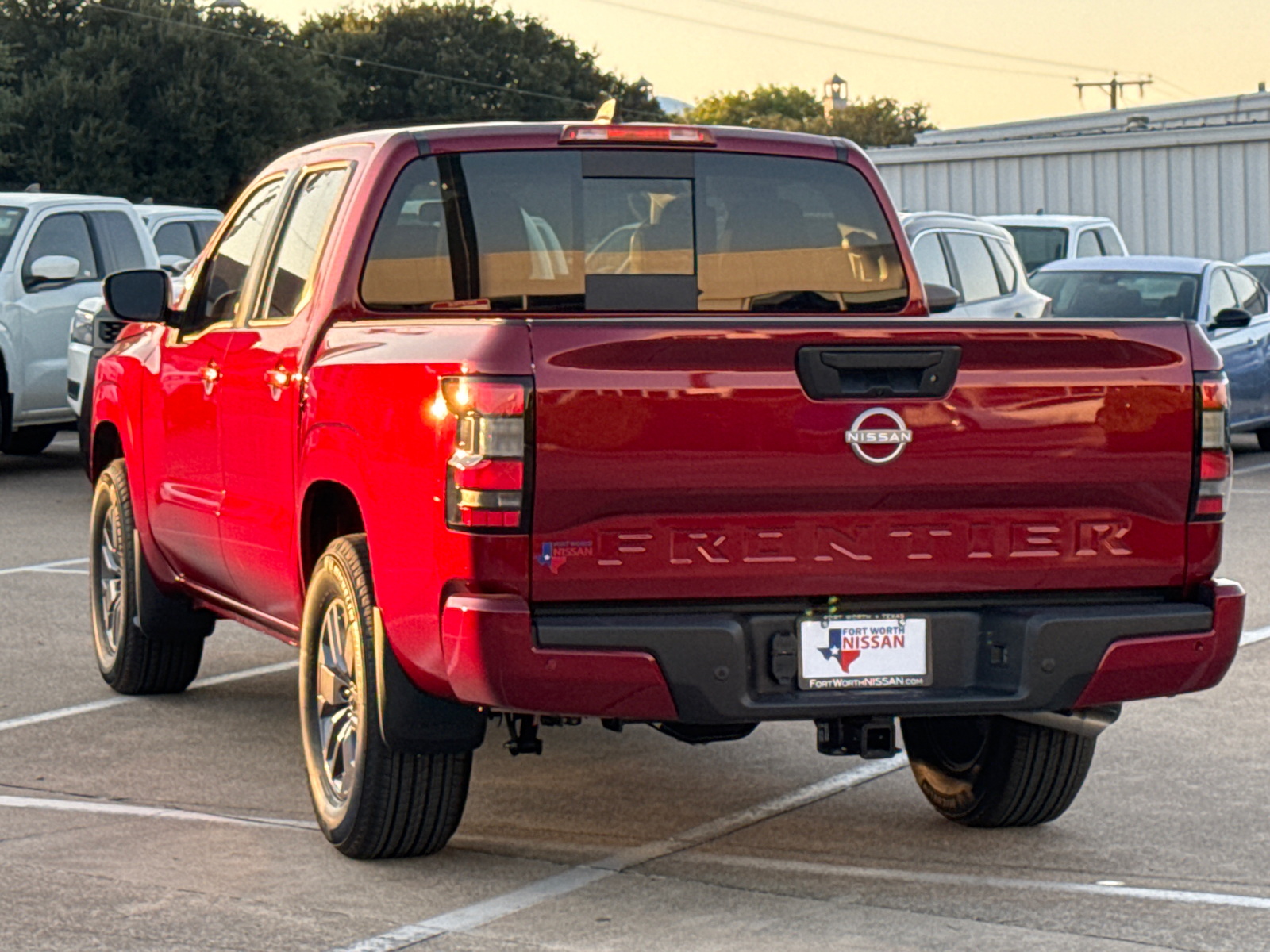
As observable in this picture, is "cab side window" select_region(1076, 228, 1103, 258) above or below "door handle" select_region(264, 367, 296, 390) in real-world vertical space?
above

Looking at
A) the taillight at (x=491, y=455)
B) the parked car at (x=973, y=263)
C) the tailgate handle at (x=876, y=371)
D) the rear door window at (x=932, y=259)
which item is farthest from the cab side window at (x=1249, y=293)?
the taillight at (x=491, y=455)

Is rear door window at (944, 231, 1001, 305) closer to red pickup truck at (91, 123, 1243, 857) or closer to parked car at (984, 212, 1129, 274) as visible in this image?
parked car at (984, 212, 1129, 274)

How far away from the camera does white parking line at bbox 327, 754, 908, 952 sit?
17.0ft

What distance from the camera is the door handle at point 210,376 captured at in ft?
23.6

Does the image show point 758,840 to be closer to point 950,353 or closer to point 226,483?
point 950,353

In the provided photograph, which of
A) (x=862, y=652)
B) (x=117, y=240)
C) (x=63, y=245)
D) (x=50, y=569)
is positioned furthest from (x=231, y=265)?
(x=117, y=240)

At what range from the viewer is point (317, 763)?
20.0 ft

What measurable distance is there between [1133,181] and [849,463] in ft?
82.9

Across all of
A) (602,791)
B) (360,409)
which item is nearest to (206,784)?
(602,791)

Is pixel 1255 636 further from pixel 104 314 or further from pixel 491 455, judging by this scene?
pixel 104 314

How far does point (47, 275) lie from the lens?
16.5 m

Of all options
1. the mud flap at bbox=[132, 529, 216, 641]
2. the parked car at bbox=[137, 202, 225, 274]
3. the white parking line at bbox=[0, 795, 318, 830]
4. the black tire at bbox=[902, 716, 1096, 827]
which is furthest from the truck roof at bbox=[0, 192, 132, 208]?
the black tire at bbox=[902, 716, 1096, 827]

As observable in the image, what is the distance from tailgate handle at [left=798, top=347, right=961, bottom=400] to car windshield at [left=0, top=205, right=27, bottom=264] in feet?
42.1

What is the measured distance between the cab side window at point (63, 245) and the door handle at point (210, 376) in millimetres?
9998
